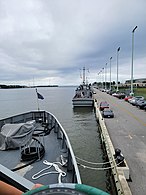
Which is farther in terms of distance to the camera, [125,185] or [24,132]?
[24,132]

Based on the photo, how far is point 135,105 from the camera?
1393 inches

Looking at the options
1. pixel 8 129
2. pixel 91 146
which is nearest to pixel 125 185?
pixel 8 129

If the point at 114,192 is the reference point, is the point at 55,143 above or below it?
above

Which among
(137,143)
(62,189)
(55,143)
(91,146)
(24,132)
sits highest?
(62,189)

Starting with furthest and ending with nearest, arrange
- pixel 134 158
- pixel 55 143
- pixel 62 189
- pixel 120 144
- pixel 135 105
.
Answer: pixel 135 105 → pixel 120 144 → pixel 134 158 → pixel 55 143 → pixel 62 189

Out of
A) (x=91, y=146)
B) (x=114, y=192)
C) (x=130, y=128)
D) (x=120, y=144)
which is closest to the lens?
(x=114, y=192)

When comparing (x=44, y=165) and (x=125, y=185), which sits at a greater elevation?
(x=44, y=165)

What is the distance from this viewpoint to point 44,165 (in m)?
6.63

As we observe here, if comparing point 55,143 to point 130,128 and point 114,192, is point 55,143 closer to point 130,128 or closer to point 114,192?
point 114,192

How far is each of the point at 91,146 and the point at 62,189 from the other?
579 inches

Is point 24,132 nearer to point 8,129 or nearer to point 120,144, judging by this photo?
point 8,129

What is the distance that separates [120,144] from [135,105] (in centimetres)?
2462

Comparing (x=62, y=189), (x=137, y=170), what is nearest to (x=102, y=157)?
(x=137, y=170)

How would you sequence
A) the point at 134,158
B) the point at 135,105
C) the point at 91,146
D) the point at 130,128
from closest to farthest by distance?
the point at 134,158, the point at 91,146, the point at 130,128, the point at 135,105
